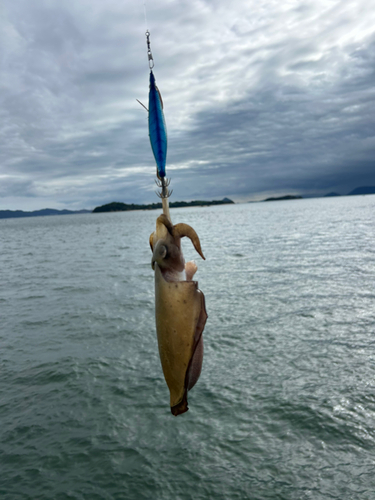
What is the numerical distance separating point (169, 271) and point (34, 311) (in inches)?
666

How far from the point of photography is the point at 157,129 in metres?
1.64

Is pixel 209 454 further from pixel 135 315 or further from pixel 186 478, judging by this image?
pixel 135 315

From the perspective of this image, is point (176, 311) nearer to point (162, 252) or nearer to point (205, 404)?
point (162, 252)

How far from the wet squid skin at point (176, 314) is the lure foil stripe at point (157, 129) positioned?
1.09ft

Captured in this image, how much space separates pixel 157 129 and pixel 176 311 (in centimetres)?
85

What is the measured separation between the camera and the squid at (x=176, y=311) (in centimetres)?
129

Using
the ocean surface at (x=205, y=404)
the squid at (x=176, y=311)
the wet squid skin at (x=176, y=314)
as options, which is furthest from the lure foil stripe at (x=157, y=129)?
the ocean surface at (x=205, y=404)

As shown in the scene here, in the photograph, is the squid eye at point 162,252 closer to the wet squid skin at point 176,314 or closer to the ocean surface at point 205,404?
the wet squid skin at point 176,314

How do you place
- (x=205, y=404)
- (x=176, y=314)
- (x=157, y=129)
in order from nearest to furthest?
(x=176, y=314)
(x=157, y=129)
(x=205, y=404)

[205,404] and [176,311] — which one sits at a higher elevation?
[176,311]

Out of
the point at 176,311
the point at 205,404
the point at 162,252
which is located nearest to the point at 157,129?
the point at 162,252

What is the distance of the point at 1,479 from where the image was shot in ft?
20.8

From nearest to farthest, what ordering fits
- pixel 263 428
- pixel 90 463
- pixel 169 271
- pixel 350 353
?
pixel 169 271 → pixel 90 463 → pixel 263 428 → pixel 350 353

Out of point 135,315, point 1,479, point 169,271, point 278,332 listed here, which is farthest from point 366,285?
point 169,271
